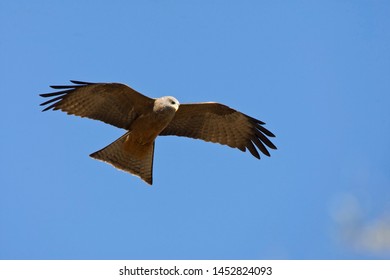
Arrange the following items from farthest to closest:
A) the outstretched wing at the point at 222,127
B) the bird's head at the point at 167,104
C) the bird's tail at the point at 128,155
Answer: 1. the outstretched wing at the point at 222,127
2. the bird's tail at the point at 128,155
3. the bird's head at the point at 167,104

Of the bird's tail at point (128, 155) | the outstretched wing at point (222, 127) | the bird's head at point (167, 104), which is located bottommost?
the bird's tail at point (128, 155)

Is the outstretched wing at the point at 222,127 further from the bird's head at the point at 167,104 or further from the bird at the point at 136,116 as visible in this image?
the bird's head at the point at 167,104

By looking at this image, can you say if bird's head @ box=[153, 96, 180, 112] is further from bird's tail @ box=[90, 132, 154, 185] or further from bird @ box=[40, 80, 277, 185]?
bird's tail @ box=[90, 132, 154, 185]

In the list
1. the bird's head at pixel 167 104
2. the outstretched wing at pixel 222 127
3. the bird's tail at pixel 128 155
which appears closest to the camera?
the bird's head at pixel 167 104

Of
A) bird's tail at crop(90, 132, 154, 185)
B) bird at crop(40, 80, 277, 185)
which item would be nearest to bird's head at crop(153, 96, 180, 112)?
bird at crop(40, 80, 277, 185)

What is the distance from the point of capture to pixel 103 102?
1181cm

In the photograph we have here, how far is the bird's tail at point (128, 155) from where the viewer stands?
38.3 feet

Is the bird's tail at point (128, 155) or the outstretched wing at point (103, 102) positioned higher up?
the outstretched wing at point (103, 102)

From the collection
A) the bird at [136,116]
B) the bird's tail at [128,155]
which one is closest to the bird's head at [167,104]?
the bird at [136,116]

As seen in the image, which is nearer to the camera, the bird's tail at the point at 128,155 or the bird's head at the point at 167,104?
the bird's head at the point at 167,104

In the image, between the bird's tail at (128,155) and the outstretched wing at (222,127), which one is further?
the outstretched wing at (222,127)

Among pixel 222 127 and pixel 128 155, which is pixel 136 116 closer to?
pixel 128 155
